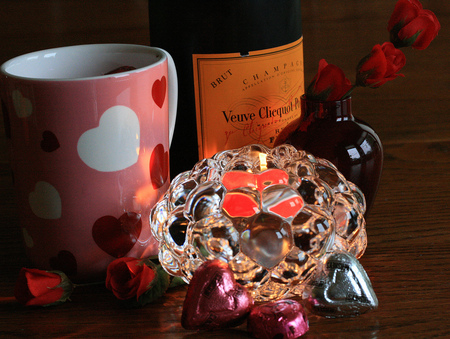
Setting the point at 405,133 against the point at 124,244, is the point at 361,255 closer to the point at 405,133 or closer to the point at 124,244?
the point at 124,244

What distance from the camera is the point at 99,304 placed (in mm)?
330

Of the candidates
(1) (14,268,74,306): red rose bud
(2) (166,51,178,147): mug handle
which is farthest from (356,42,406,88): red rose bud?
(1) (14,268,74,306): red rose bud

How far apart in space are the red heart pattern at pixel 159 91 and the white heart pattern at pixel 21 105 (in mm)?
72

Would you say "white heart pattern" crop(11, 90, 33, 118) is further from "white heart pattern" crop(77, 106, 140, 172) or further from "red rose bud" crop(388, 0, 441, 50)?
"red rose bud" crop(388, 0, 441, 50)

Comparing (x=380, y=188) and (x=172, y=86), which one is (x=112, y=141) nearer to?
(x=172, y=86)

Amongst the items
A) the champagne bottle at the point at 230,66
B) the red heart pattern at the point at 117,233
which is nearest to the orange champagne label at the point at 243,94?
the champagne bottle at the point at 230,66

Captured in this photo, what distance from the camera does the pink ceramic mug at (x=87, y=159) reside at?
311mm

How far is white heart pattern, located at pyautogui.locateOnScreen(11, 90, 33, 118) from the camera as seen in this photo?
313mm

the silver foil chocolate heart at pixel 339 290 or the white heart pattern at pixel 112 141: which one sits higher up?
the white heart pattern at pixel 112 141

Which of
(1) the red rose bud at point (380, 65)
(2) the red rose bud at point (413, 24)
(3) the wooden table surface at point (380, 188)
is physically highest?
(2) the red rose bud at point (413, 24)

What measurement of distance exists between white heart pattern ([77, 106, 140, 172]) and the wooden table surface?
8cm

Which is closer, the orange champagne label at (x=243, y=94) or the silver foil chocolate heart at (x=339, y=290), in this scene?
the silver foil chocolate heart at (x=339, y=290)

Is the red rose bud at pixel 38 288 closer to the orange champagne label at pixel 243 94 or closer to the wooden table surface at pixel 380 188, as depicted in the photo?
the wooden table surface at pixel 380 188

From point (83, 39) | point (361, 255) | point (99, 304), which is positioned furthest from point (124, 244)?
point (83, 39)
